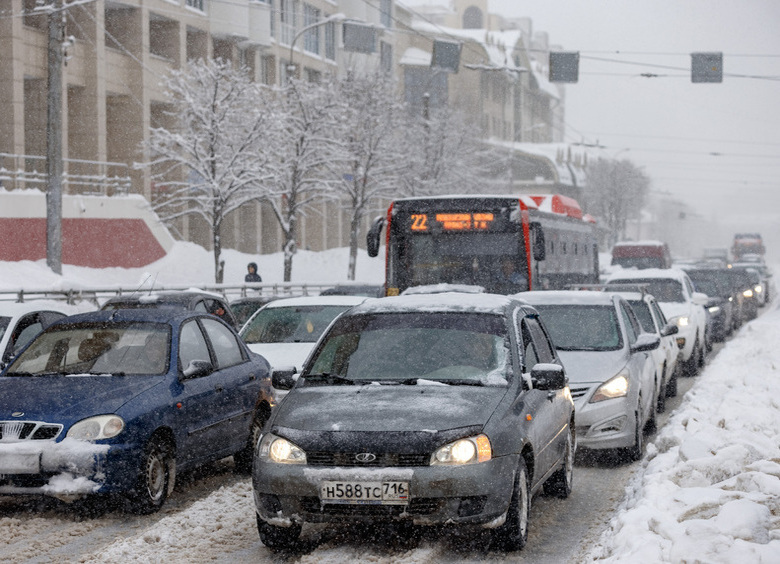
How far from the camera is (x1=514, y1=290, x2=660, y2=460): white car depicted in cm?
1096

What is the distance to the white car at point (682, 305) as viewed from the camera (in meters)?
20.3

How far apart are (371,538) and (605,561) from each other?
177 centimetres

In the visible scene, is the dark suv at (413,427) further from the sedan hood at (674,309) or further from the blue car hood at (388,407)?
the sedan hood at (674,309)

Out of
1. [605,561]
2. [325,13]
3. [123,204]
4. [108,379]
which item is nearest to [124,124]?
[123,204]

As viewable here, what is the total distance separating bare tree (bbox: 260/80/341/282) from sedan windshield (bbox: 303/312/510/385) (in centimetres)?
3117

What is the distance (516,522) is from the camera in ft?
23.4

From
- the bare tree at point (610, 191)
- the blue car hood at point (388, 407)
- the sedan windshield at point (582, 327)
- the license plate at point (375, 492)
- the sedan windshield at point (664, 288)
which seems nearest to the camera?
the license plate at point (375, 492)

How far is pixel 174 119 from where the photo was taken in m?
45.4

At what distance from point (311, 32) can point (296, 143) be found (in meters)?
18.3

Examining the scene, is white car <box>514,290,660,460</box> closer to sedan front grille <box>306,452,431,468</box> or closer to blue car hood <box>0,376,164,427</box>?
blue car hood <box>0,376,164,427</box>

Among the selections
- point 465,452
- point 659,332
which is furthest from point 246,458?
point 659,332

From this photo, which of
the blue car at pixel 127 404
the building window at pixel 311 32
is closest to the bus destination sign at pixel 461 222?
the blue car at pixel 127 404

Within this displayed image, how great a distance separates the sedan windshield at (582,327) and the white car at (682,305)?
7754 millimetres

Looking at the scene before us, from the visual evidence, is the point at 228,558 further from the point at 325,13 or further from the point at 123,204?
the point at 325,13
